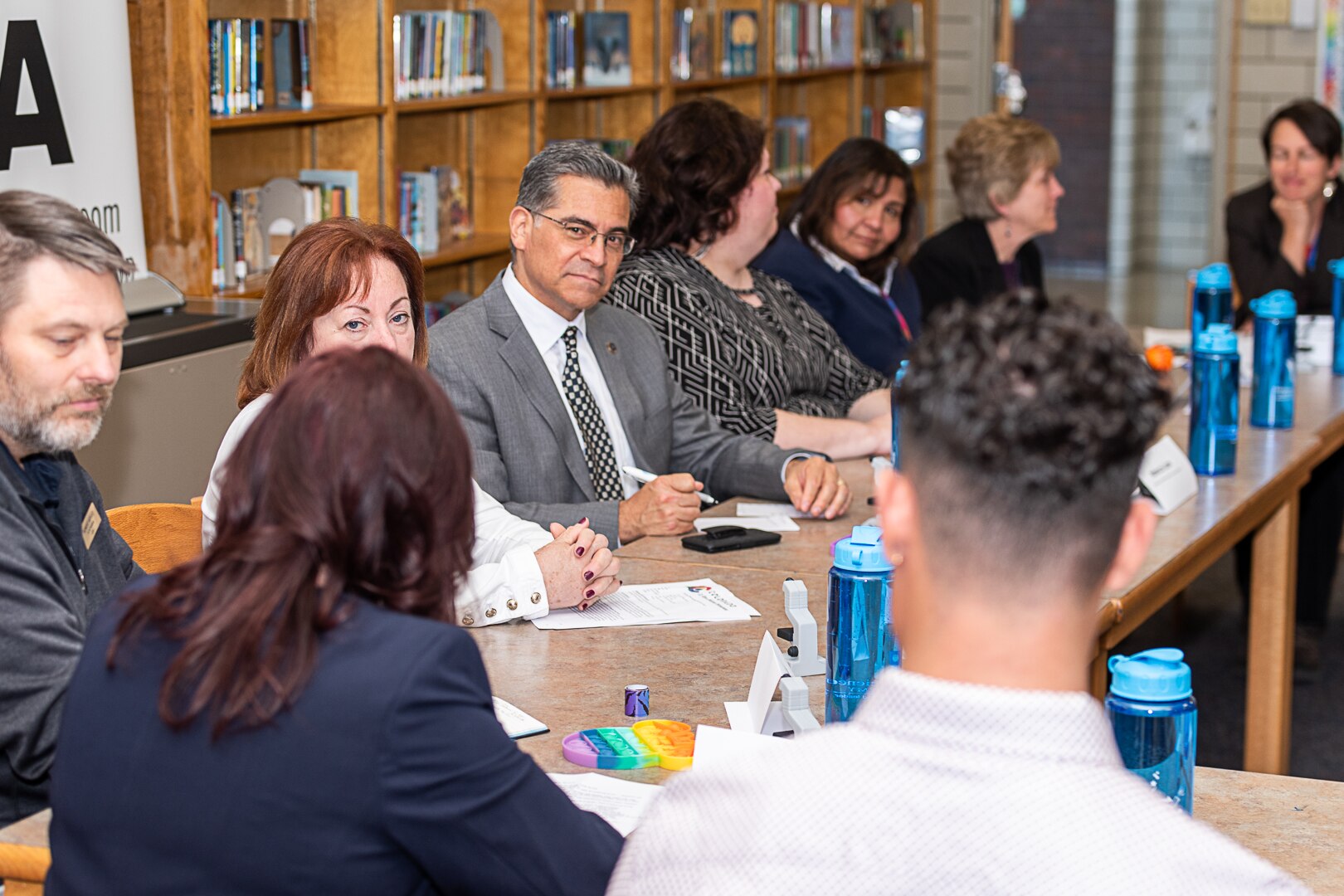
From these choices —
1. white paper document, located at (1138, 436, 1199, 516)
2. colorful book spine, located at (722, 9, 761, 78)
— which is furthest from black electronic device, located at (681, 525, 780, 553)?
colorful book spine, located at (722, 9, 761, 78)

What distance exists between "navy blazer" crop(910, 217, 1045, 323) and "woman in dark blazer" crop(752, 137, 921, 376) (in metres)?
0.42

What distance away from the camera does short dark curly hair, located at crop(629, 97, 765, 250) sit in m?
3.50

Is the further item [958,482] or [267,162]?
[267,162]

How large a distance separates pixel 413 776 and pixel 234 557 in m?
0.21

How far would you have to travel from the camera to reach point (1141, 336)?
15.4ft

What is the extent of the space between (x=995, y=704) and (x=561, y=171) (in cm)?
204

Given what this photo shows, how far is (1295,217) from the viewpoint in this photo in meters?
4.77

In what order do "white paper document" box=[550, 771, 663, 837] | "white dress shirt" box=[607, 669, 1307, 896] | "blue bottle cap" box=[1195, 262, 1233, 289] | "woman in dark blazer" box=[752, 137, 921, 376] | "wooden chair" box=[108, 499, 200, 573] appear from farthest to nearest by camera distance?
"woman in dark blazer" box=[752, 137, 921, 376]
"blue bottle cap" box=[1195, 262, 1233, 289]
"wooden chair" box=[108, 499, 200, 573]
"white paper document" box=[550, 771, 663, 837]
"white dress shirt" box=[607, 669, 1307, 896]

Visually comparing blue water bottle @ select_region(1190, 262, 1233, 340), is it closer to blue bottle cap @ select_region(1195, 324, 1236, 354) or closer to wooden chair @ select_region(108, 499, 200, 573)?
blue bottle cap @ select_region(1195, 324, 1236, 354)

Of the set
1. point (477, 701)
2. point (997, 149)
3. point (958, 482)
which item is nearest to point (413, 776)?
point (477, 701)

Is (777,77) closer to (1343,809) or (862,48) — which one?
(862,48)

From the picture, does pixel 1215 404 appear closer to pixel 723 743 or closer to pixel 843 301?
pixel 843 301

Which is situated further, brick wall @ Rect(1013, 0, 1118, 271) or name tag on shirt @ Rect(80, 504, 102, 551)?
brick wall @ Rect(1013, 0, 1118, 271)

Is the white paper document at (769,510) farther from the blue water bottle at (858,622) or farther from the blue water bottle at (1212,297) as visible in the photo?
the blue water bottle at (1212,297)
